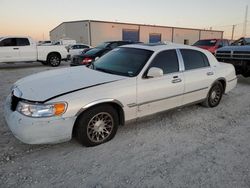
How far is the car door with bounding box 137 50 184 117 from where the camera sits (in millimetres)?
3676

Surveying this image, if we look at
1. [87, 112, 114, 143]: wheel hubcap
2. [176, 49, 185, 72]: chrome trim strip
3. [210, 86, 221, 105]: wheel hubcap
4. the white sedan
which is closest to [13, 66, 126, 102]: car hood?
the white sedan

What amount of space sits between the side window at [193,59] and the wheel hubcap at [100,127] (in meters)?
Result: 2.06

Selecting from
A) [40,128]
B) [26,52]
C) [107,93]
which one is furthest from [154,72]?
[26,52]

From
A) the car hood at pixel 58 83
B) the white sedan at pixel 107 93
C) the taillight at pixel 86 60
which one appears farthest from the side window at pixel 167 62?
the taillight at pixel 86 60

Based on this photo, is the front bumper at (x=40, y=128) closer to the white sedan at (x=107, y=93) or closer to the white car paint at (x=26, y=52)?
the white sedan at (x=107, y=93)

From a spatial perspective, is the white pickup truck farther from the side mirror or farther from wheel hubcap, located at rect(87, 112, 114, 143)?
the side mirror

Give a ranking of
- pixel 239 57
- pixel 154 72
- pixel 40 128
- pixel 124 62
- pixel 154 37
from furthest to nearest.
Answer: pixel 154 37, pixel 239 57, pixel 124 62, pixel 154 72, pixel 40 128

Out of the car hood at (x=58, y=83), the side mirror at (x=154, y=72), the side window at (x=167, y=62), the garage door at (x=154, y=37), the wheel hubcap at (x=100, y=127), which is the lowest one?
the wheel hubcap at (x=100, y=127)

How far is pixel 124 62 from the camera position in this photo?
4094 millimetres

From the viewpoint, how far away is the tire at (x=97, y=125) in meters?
3.16

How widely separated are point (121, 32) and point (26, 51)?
81.9 ft

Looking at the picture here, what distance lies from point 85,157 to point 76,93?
0.96 metres

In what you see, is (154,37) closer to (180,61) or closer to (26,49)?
(26,49)

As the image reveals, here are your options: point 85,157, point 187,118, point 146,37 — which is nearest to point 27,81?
point 85,157
